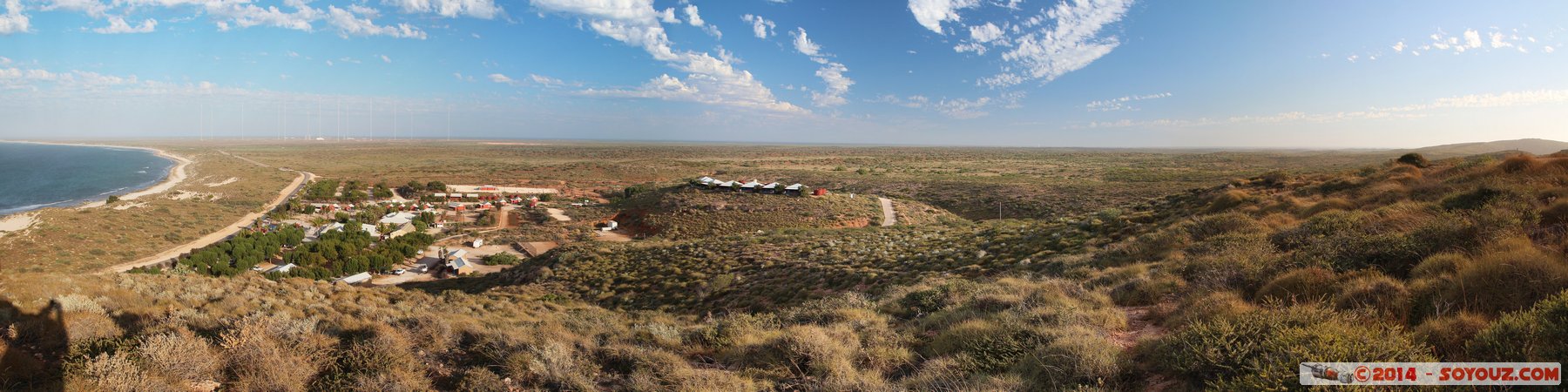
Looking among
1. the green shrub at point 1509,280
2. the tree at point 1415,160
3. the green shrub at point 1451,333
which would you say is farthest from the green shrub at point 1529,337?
the tree at point 1415,160

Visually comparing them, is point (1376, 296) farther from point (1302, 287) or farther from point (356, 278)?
point (356, 278)

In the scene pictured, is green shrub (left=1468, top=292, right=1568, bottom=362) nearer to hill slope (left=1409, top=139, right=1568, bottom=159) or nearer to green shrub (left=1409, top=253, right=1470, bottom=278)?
green shrub (left=1409, top=253, right=1470, bottom=278)

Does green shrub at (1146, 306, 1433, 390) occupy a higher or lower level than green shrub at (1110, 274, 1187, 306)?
higher

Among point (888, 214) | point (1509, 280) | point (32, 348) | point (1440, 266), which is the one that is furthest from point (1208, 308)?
point (888, 214)

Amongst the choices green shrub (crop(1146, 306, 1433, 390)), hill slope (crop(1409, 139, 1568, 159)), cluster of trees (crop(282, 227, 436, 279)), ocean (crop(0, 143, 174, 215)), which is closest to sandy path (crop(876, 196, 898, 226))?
cluster of trees (crop(282, 227, 436, 279))

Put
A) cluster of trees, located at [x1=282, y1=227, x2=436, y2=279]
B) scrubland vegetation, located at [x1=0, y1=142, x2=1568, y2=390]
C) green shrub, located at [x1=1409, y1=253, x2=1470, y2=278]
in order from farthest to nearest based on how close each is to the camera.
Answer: cluster of trees, located at [x1=282, y1=227, x2=436, y2=279] < green shrub, located at [x1=1409, y1=253, x2=1470, y2=278] < scrubland vegetation, located at [x1=0, y1=142, x2=1568, y2=390]

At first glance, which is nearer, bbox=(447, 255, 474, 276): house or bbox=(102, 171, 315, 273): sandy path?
bbox=(447, 255, 474, 276): house

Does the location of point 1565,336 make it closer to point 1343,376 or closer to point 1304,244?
point 1343,376
